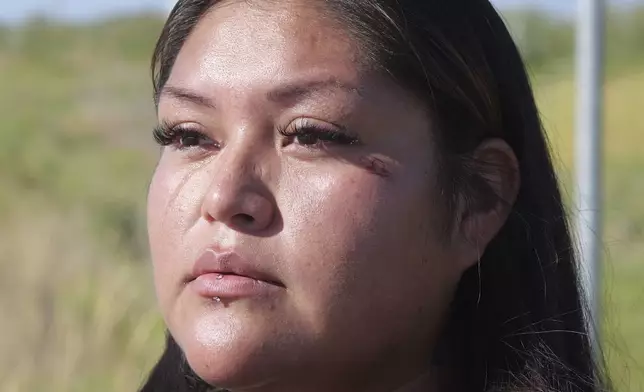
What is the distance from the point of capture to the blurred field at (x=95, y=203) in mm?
5770

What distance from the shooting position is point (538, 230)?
2.09 m

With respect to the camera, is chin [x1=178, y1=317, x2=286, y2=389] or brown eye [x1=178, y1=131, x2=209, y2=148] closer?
chin [x1=178, y1=317, x2=286, y2=389]

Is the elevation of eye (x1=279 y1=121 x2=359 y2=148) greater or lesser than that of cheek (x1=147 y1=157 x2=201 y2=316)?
greater

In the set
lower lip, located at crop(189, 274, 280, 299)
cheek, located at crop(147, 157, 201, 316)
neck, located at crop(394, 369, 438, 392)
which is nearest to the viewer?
lower lip, located at crop(189, 274, 280, 299)

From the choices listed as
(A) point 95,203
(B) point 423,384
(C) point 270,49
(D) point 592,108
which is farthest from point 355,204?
(A) point 95,203

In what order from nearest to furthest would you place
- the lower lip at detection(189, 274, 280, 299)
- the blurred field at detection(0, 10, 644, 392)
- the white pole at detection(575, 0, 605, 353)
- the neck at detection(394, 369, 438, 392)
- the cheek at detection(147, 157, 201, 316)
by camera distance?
1. the lower lip at detection(189, 274, 280, 299)
2. the cheek at detection(147, 157, 201, 316)
3. the neck at detection(394, 369, 438, 392)
4. the white pole at detection(575, 0, 605, 353)
5. the blurred field at detection(0, 10, 644, 392)

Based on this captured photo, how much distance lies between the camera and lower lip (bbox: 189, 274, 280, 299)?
173cm

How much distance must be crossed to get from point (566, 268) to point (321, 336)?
1.92 ft

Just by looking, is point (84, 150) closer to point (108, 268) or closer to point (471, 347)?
point (108, 268)

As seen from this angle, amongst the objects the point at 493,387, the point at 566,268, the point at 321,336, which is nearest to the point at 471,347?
the point at 493,387

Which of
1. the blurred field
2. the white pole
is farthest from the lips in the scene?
the white pole

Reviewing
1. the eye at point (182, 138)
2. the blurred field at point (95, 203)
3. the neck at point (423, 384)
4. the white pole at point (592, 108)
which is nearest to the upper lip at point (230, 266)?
the eye at point (182, 138)

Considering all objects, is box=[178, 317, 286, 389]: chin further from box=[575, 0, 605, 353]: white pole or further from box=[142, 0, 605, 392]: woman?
box=[575, 0, 605, 353]: white pole

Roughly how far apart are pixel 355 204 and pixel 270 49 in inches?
11.1
